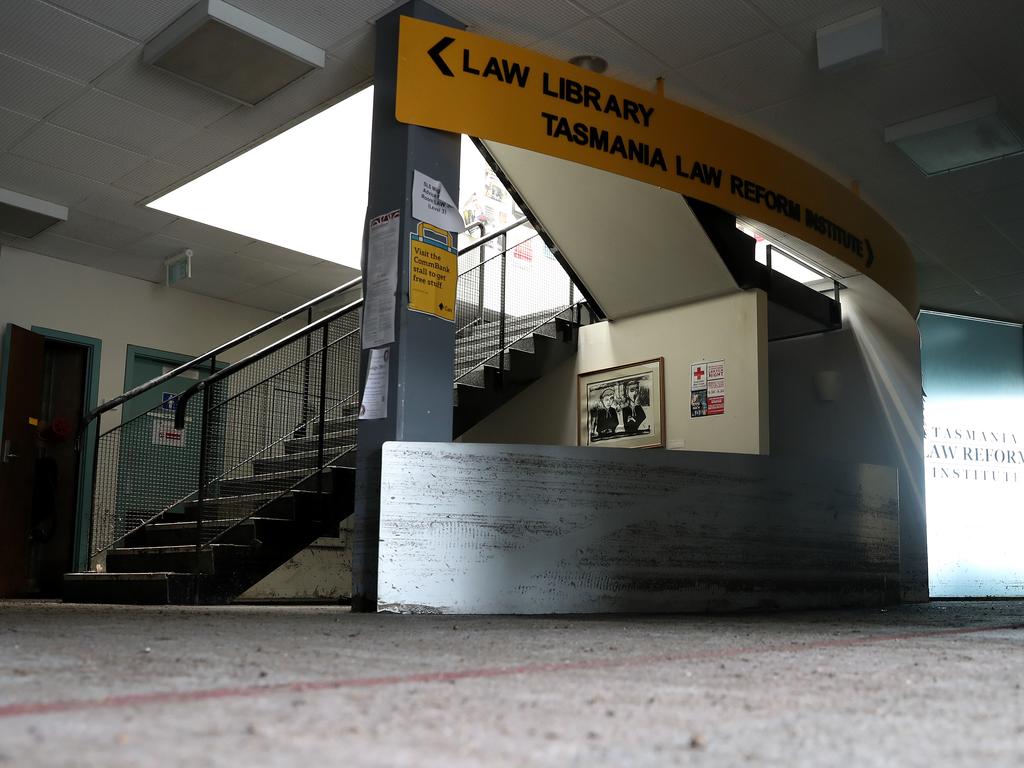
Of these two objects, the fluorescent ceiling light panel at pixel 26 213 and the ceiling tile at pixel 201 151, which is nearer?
the ceiling tile at pixel 201 151

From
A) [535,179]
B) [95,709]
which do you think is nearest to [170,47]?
[535,179]

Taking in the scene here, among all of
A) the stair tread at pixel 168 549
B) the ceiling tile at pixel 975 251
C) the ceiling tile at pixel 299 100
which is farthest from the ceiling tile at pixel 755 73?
the stair tread at pixel 168 549

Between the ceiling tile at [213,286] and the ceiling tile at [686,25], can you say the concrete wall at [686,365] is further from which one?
the ceiling tile at [213,286]

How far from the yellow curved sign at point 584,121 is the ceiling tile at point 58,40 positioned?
1.78 metres

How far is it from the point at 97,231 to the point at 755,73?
5136 millimetres

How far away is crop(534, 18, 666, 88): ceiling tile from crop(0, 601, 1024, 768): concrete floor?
3.26 m

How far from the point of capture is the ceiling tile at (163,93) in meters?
5.39

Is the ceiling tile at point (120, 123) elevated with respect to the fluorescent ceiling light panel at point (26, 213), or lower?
elevated

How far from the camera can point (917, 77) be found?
5.46 m

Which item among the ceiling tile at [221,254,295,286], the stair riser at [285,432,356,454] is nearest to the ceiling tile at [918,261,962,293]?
the stair riser at [285,432,356,454]

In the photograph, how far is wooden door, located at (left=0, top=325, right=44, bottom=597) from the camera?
287 inches

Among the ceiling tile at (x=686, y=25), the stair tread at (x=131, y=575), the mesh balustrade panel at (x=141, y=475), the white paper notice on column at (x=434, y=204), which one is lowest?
the stair tread at (x=131, y=575)

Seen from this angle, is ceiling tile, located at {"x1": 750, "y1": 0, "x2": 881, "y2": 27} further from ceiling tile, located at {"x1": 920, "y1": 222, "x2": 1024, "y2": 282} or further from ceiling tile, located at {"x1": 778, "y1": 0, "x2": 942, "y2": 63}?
ceiling tile, located at {"x1": 920, "y1": 222, "x2": 1024, "y2": 282}

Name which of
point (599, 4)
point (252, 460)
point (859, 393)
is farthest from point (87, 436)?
point (859, 393)
